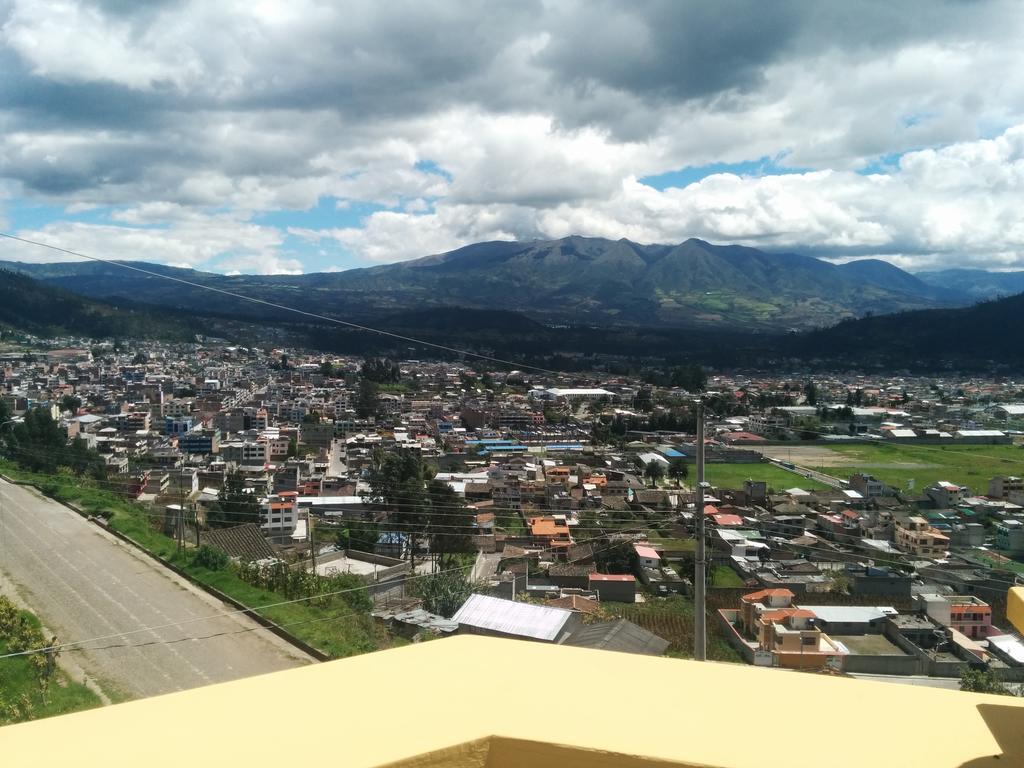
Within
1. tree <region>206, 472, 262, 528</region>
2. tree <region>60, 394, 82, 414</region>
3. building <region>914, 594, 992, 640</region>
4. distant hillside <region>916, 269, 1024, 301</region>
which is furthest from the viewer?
distant hillside <region>916, 269, 1024, 301</region>

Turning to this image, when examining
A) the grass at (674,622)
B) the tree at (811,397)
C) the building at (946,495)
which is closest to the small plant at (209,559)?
the grass at (674,622)

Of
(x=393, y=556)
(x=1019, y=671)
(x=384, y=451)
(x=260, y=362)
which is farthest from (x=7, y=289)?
(x=1019, y=671)

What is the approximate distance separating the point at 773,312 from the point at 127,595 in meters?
73.6

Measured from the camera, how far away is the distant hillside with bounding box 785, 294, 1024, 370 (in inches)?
1554

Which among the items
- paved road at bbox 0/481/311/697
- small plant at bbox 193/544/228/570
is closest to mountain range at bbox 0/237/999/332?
paved road at bbox 0/481/311/697

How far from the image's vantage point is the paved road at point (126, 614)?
3088mm

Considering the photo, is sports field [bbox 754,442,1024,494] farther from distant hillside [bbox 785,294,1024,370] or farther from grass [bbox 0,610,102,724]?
distant hillside [bbox 785,294,1024,370]

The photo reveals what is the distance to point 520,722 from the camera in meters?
0.70

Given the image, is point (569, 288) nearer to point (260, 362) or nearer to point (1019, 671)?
point (260, 362)

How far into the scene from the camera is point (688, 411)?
22031 mm

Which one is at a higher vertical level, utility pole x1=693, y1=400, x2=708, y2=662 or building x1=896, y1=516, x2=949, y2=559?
utility pole x1=693, y1=400, x2=708, y2=662

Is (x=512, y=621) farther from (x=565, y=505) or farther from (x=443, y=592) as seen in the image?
(x=565, y=505)

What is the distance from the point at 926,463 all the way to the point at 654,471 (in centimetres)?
749

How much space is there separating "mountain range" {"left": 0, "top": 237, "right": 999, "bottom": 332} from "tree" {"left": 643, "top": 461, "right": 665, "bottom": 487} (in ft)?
114
